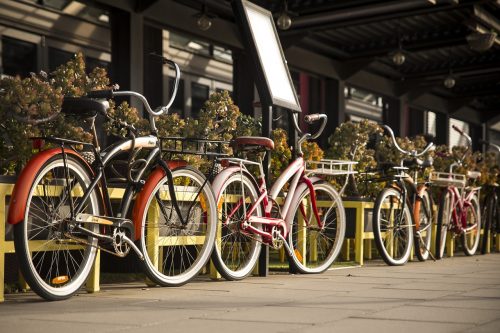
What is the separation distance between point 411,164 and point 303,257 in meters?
1.96

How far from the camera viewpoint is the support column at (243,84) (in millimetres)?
12758

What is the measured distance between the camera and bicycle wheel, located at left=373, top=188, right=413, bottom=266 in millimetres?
6457

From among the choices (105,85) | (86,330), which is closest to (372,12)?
(105,85)

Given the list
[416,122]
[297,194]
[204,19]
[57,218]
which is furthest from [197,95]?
[57,218]

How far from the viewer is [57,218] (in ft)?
12.6

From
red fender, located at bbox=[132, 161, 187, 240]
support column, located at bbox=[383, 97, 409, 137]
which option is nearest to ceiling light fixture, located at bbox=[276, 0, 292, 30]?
red fender, located at bbox=[132, 161, 187, 240]

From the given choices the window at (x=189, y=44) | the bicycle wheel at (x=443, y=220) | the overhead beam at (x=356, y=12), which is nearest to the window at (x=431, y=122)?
the window at (x=189, y=44)

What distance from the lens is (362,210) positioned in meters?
6.57

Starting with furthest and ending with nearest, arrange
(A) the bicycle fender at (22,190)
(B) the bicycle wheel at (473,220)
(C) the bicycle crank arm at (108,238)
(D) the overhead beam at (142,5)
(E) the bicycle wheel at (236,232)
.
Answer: (D) the overhead beam at (142,5)
(B) the bicycle wheel at (473,220)
(E) the bicycle wheel at (236,232)
(C) the bicycle crank arm at (108,238)
(A) the bicycle fender at (22,190)

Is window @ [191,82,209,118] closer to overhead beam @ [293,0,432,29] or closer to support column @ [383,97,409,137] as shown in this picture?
overhead beam @ [293,0,432,29]

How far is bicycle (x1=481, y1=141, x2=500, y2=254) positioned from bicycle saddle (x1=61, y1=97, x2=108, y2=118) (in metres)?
5.75

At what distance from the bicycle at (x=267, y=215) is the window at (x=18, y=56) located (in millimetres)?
6715

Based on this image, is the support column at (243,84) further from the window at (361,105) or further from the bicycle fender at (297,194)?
the bicycle fender at (297,194)

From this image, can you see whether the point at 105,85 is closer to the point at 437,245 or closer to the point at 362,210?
the point at 362,210
